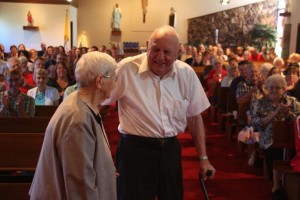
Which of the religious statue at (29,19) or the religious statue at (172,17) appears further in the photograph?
the religious statue at (172,17)

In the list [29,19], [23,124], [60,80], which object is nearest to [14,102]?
[23,124]

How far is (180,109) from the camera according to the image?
99.7 inches

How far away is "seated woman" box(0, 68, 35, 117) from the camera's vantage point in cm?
457

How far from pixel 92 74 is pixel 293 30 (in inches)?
543

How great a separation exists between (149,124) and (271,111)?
268 cm

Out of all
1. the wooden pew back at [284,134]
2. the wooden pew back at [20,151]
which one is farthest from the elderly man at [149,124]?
the wooden pew back at [284,134]

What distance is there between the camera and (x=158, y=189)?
252 centimetres

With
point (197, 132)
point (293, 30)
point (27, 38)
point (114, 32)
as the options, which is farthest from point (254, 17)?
point (197, 132)

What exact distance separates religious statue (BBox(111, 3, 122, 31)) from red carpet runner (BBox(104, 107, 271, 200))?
14588 millimetres

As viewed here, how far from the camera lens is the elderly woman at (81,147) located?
172cm

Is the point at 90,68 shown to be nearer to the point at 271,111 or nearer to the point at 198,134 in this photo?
the point at 198,134

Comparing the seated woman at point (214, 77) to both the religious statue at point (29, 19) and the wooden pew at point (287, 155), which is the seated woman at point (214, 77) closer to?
the wooden pew at point (287, 155)

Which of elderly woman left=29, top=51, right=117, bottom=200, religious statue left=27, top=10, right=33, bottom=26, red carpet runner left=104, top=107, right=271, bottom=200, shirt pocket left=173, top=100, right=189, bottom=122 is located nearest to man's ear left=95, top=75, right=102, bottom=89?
elderly woman left=29, top=51, right=117, bottom=200

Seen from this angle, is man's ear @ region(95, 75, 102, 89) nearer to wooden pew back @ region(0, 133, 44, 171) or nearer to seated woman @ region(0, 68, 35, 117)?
wooden pew back @ region(0, 133, 44, 171)
